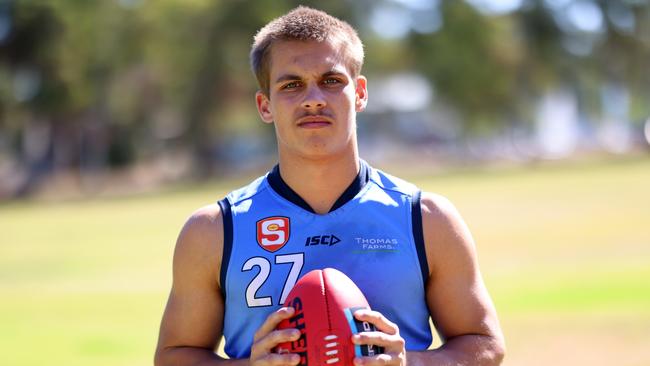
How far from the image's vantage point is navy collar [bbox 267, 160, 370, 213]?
3.84 meters

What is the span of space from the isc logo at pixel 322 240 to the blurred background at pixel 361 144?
211 inches

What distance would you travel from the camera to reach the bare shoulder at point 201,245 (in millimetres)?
3729

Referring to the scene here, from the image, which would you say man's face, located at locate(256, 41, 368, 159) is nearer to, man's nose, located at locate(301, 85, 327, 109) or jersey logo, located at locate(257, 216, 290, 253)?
man's nose, located at locate(301, 85, 327, 109)

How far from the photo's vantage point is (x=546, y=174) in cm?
4656

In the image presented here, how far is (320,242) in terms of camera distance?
3736 mm

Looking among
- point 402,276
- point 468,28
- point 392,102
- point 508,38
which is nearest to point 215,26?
point 468,28

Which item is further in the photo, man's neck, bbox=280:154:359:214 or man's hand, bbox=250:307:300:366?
man's neck, bbox=280:154:359:214

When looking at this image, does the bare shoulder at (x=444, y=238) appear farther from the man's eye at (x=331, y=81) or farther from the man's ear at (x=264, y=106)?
the man's ear at (x=264, y=106)

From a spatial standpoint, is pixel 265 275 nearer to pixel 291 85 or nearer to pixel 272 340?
pixel 272 340

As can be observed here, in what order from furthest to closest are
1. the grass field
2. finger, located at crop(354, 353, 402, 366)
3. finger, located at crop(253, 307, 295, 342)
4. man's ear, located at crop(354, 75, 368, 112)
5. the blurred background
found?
1. the blurred background
2. the grass field
3. man's ear, located at crop(354, 75, 368, 112)
4. finger, located at crop(253, 307, 295, 342)
5. finger, located at crop(354, 353, 402, 366)

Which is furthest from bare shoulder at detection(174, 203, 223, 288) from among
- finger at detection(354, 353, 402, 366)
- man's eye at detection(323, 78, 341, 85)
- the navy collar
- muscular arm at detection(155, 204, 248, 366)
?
finger at detection(354, 353, 402, 366)

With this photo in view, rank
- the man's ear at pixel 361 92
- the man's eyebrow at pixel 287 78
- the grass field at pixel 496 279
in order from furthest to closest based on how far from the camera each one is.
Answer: the grass field at pixel 496 279
the man's ear at pixel 361 92
the man's eyebrow at pixel 287 78

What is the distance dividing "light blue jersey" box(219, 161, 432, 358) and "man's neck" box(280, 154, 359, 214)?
58mm

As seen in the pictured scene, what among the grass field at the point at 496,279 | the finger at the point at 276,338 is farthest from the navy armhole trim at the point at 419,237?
the grass field at the point at 496,279
